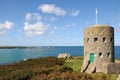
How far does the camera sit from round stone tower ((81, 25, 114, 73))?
85.0 ft

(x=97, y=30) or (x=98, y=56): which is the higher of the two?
(x=97, y=30)

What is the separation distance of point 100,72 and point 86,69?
2150mm

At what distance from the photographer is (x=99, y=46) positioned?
85.7ft

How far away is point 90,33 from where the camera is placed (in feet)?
87.0

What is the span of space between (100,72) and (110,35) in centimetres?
530

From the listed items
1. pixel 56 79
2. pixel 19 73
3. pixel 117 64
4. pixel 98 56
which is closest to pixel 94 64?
pixel 98 56

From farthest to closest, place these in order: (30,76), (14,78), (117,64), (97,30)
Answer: (97,30) < (117,64) < (30,76) < (14,78)

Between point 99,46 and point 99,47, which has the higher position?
point 99,46

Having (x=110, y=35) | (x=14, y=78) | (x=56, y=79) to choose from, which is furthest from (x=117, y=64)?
(x=14, y=78)

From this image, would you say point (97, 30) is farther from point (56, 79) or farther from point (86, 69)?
point (56, 79)

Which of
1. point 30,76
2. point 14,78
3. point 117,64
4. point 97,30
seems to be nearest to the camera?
point 14,78

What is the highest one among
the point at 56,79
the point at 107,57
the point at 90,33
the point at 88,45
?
the point at 90,33

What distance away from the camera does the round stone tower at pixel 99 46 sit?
85.0 feet

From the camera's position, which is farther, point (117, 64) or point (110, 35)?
point (110, 35)
